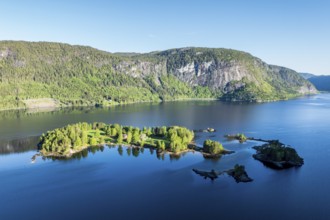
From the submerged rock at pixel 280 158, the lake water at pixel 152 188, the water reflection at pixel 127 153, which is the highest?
the submerged rock at pixel 280 158

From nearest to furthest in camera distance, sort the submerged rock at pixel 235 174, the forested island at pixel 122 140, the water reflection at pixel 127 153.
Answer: the submerged rock at pixel 235 174
the water reflection at pixel 127 153
the forested island at pixel 122 140

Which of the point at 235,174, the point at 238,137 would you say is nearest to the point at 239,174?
the point at 235,174

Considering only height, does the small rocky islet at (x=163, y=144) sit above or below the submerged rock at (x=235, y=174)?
above

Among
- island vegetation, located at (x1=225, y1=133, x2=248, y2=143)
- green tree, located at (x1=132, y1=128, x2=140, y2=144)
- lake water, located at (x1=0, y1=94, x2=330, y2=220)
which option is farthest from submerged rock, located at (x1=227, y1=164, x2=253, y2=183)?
green tree, located at (x1=132, y1=128, x2=140, y2=144)

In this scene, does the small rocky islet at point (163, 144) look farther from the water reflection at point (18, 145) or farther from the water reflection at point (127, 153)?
the water reflection at point (18, 145)

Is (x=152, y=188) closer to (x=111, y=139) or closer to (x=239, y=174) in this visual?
(x=239, y=174)

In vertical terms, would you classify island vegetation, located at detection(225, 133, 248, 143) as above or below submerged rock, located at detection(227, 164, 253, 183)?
above

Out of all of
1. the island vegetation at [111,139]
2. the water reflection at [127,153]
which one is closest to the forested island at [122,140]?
the island vegetation at [111,139]

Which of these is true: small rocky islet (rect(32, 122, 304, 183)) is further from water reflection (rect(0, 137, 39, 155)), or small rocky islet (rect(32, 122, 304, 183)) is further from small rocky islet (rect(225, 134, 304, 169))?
water reflection (rect(0, 137, 39, 155))

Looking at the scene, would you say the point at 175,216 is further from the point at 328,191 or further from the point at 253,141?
the point at 253,141
